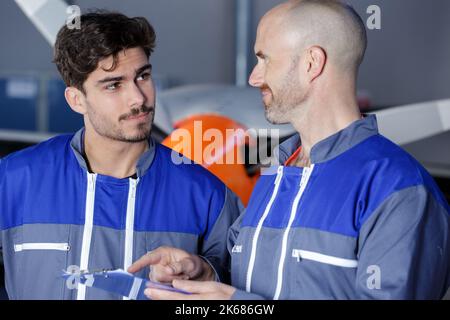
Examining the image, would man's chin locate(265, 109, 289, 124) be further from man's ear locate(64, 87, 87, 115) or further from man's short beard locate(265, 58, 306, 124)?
man's ear locate(64, 87, 87, 115)

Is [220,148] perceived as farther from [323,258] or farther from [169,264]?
[323,258]

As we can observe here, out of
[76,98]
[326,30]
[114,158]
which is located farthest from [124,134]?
[326,30]

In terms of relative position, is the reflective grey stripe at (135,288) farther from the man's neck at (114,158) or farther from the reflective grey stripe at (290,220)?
the man's neck at (114,158)

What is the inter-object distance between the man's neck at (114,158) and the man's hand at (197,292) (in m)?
0.48

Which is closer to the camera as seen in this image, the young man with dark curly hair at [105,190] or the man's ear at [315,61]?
the man's ear at [315,61]

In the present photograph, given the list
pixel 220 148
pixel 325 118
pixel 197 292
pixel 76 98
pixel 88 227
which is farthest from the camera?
pixel 220 148

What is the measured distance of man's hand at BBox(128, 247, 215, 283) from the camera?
1.62 meters

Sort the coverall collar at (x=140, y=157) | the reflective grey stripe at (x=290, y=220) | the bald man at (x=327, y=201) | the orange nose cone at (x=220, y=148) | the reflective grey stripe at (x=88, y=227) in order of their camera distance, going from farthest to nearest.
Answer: the orange nose cone at (x=220, y=148), the coverall collar at (x=140, y=157), the reflective grey stripe at (x=88, y=227), the reflective grey stripe at (x=290, y=220), the bald man at (x=327, y=201)

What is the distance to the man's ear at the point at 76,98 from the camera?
1.96 meters

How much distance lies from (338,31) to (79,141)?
2.35 ft

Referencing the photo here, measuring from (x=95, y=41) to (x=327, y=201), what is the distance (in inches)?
27.8

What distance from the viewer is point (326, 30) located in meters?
1.58

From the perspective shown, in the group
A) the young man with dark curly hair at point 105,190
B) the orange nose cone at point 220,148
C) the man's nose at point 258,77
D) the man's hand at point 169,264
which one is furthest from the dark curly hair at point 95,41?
the orange nose cone at point 220,148
